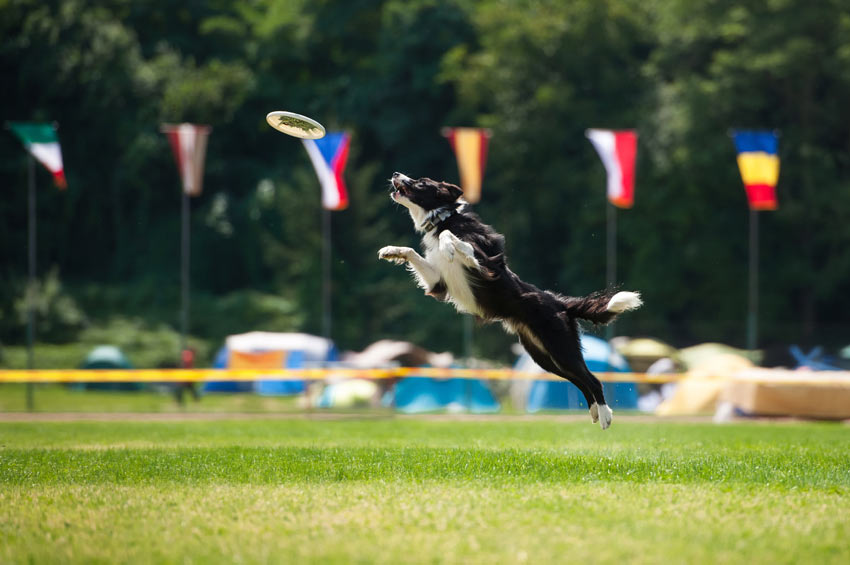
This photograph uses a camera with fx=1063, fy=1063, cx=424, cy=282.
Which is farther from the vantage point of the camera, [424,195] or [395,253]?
[424,195]

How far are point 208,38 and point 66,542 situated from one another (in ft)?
169

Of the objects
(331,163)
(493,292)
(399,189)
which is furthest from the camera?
(331,163)

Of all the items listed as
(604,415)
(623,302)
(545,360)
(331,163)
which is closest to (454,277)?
(545,360)

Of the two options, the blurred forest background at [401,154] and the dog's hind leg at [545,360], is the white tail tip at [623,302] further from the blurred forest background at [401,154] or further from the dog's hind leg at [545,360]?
the blurred forest background at [401,154]

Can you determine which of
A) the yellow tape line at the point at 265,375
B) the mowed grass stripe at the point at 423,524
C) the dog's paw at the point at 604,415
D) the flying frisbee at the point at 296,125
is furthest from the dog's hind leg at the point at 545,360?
the yellow tape line at the point at 265,375

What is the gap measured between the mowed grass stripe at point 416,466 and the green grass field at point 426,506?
2 cm

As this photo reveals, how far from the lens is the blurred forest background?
127 feet

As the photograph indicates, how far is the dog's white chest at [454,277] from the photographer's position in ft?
32.8

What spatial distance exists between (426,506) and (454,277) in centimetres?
392

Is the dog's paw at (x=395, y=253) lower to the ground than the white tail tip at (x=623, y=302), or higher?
higher

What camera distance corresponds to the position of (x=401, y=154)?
48.9 meters

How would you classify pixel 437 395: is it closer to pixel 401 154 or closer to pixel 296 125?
pixel 296 125

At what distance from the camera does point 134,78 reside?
156ft

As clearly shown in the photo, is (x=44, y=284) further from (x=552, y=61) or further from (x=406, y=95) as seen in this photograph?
(x=552, y=61)
